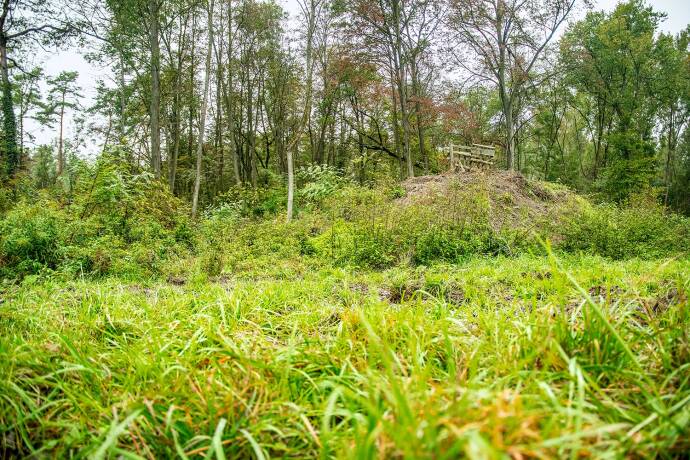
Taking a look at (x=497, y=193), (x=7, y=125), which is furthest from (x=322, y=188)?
(x=7, y=125)

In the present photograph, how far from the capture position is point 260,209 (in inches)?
541

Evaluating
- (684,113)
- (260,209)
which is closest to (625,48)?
(684,113)

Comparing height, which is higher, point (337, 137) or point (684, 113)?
point (684, 113)

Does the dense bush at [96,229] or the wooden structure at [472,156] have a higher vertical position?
the wooden structure at [472,156]

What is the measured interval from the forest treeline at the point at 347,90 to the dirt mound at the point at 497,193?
148 centimetres

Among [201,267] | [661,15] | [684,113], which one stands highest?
[661,15]

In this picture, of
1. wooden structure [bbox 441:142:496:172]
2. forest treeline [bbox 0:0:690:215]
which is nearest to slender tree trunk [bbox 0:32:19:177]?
forest treeline [bbox 0:0:690:215]

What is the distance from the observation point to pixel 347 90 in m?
16.5

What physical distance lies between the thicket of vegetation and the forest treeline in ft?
0.54

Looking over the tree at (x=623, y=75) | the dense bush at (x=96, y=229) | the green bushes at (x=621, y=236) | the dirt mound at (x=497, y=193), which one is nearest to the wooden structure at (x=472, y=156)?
the dirt mound at (x=497, y=193)

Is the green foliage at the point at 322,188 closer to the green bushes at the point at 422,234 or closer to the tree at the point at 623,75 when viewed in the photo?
the green bushes at the point at 422,234

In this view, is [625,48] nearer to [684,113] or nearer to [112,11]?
[684,113]

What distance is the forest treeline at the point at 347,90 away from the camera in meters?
12.8

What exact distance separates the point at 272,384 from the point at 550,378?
936mm
